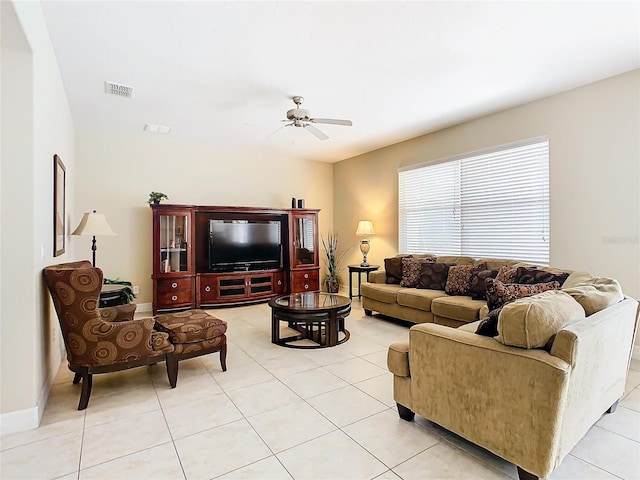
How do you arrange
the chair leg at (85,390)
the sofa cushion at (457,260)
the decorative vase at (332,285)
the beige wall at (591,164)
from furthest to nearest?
1. the decorative vase at (332,285)
2. the sofa cushion at (457,260)
3. the beige wall at (591,164)
4. the chair leg at (85,390)

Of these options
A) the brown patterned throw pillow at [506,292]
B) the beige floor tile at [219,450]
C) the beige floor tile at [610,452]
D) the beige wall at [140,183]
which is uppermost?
the beige wall at [140,183]

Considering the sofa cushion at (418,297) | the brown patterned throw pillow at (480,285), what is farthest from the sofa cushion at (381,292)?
the brown patterned throw pillow at (480,285)

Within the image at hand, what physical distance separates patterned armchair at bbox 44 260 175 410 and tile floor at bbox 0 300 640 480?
30cm

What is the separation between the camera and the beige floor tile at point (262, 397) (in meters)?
2.46

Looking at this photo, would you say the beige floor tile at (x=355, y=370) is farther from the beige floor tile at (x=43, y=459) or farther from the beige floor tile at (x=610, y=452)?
the beige floor tile at (x=43, y=459)

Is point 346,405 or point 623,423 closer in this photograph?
point 623,423

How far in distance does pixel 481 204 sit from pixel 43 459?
497 cm

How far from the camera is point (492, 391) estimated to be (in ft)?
5.70

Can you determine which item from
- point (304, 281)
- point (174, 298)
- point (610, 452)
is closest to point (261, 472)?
point (610, 452)

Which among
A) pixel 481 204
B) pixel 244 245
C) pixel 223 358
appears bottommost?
pixel 223 358

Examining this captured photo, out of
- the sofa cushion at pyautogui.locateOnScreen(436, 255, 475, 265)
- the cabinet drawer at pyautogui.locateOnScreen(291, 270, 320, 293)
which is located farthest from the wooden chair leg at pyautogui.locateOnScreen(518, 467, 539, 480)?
the cabinet drawer at pyautogui.locateOnScreen(291, 270, 320, 293)

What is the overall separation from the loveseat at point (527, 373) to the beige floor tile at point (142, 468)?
54.8 inches

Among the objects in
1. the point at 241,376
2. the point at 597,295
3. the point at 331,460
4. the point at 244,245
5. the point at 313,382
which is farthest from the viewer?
the point at 244,245

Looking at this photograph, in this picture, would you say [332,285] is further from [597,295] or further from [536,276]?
[597,295]
